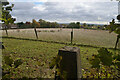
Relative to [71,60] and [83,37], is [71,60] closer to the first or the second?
[71,60]

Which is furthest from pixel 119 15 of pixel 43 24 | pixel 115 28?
pixel 43 24

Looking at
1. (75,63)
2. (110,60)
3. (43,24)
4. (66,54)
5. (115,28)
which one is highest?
(43,24)

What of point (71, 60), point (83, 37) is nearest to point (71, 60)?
point (71, 60)

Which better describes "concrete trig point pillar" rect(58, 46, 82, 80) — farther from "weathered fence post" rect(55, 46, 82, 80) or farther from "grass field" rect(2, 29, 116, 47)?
"grass field" rect(2, 29, 116, 47)

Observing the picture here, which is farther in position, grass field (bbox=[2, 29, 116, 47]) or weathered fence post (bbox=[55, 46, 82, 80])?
grass field (bbox=[2, 29, 116, 47])

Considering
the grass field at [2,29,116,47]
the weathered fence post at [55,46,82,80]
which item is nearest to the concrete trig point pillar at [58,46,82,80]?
the weathered fence post at [55,46,82,80]

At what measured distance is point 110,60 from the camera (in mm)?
847

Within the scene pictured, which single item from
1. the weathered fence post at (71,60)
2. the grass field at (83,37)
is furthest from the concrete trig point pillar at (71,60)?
the grass field at (83,37)

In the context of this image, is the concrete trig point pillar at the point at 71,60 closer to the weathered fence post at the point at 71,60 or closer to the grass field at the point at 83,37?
the weathered fence post at the point at 71,60

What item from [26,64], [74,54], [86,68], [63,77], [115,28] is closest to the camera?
[63,77]

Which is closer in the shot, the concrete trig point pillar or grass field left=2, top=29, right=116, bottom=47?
the concrete trig point pillar

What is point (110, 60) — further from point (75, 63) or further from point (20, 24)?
point (20, 24)

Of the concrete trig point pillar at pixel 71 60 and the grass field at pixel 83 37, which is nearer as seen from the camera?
the concrete trig point pillar at pixel 71 60

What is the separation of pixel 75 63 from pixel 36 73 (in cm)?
261
